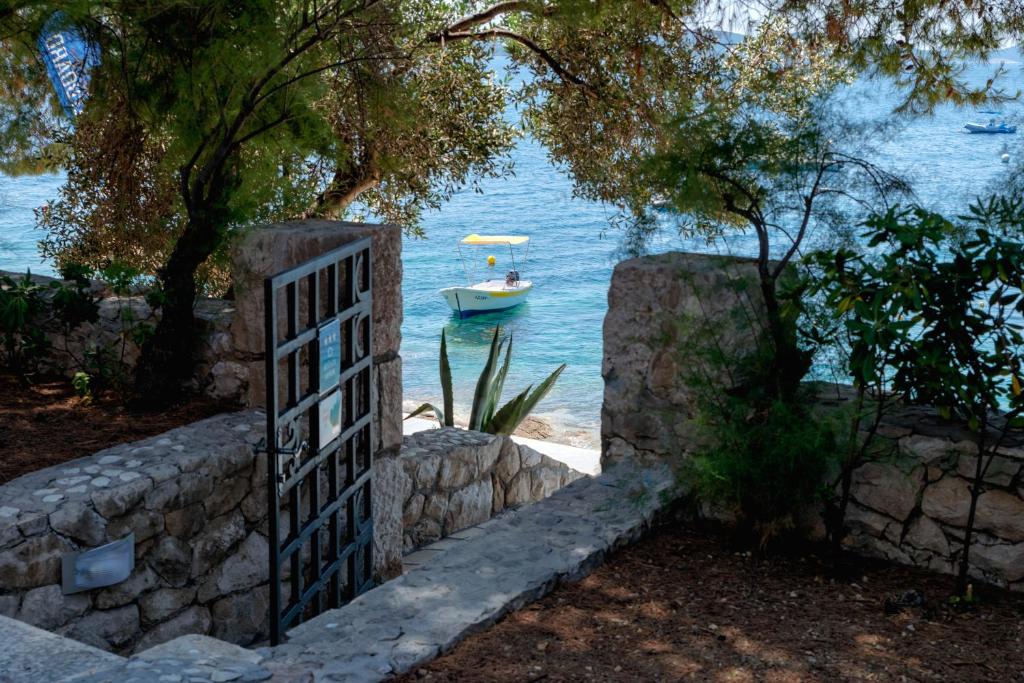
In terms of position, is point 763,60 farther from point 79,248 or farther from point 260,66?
point 79,248

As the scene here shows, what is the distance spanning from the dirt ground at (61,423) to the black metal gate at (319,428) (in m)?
0.62

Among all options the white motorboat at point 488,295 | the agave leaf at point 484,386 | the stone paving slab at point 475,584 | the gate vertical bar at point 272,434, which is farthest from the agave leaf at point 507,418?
the white motorboat at point 488,295

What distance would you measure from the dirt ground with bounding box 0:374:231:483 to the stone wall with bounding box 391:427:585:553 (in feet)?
4.92

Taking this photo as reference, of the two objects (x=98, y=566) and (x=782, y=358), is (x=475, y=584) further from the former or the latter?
(x=98, y=566)

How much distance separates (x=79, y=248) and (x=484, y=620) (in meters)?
6.01

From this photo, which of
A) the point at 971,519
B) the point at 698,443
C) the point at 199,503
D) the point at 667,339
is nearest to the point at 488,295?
the point at 199,503


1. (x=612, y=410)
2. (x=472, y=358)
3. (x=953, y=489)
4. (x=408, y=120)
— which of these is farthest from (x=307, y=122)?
(x=472, y=358)

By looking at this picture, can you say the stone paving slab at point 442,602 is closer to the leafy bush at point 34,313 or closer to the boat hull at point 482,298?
the leafy bush at point 34,313

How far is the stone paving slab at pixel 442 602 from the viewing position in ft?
9.04

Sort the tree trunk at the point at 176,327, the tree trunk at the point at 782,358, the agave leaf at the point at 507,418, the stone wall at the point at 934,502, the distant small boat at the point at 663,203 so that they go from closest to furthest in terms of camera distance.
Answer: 1. the stone wall at the point at 934,502
2. the tree trunk at the point at 782,358
3. the distant small boat at the point at 663,203
4. the tree trunk at the point at 176,327
5. the agave leaf at the point at 507,418

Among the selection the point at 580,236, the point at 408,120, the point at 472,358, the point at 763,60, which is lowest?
the point at 472,358

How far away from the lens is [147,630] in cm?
430

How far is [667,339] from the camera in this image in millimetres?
4328

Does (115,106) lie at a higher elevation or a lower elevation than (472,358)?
higher
